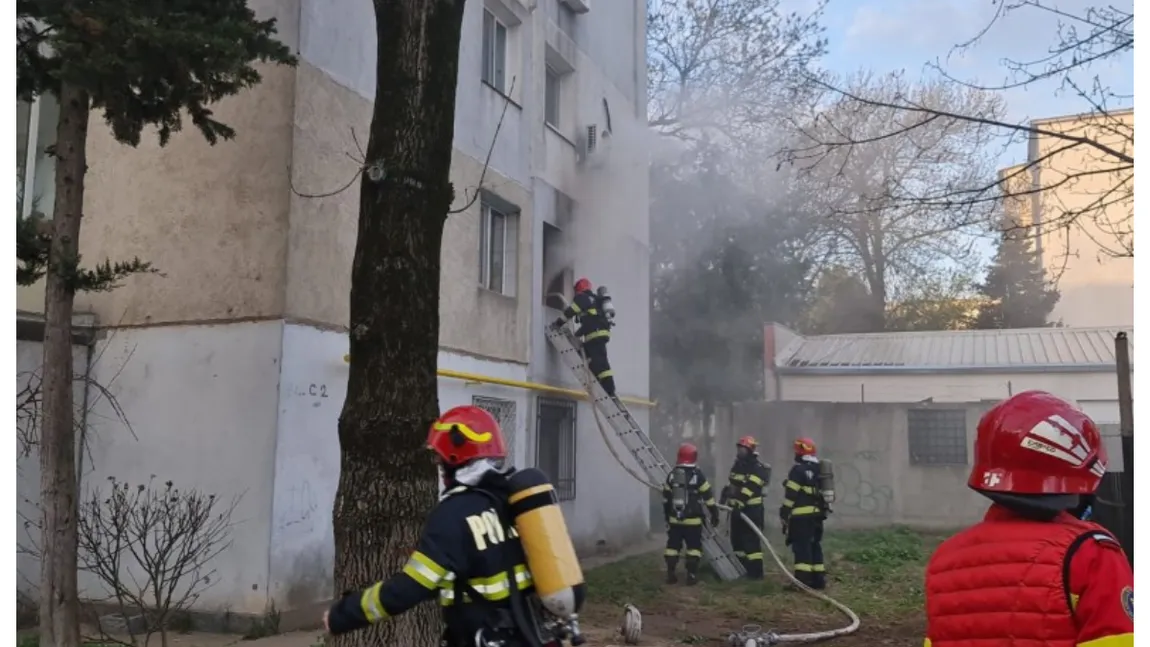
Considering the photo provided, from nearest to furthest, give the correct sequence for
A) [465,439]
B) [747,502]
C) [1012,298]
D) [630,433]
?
[465,439]
[747,502]
[630,433]
[1012,298]

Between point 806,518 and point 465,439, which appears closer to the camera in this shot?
point 465,439

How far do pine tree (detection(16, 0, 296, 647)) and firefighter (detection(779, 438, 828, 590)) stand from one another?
24.5 ft

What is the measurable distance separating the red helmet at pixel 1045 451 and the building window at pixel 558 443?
389 inches

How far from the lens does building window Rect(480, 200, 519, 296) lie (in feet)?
37.3

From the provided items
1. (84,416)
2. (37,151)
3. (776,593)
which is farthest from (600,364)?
(37,151)

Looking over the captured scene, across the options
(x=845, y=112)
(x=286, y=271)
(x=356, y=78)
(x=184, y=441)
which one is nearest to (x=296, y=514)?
(x=184, y=441)

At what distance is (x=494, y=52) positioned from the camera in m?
11.9

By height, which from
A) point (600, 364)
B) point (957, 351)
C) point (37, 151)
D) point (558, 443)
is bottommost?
point (558, 443)

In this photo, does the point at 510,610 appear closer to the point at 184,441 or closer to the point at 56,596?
the point at 56,596

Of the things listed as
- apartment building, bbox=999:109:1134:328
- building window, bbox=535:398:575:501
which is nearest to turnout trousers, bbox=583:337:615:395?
building window, bbox=535:398:575:501

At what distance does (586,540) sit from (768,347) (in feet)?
33.5

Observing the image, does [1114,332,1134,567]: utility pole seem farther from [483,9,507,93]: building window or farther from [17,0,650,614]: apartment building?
[483,9,507,93]: building window

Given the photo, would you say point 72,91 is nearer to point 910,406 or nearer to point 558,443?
point 558,443

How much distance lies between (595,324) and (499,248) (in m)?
1.62
